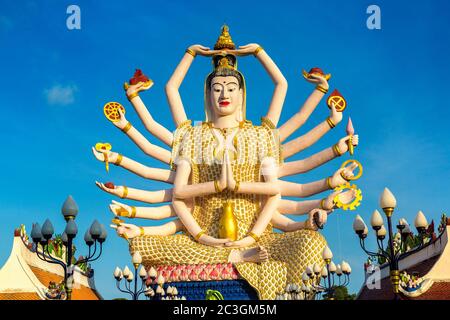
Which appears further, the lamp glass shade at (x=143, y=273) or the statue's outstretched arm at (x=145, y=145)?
the statue's outstretched arm at (x=145, y=145)

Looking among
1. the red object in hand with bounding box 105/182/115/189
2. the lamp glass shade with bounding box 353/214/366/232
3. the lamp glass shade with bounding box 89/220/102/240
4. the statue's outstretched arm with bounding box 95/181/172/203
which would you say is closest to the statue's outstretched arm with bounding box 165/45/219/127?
the statue's outstretched arm with bounding box 95/181/172/203

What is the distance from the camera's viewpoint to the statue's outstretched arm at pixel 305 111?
605 inches

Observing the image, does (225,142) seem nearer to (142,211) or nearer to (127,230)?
(142,211)

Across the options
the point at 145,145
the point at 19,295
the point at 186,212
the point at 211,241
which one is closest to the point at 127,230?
the point at 186,212

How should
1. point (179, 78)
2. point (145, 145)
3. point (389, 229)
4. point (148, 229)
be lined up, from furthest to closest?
point (179, 78) → point (145, 145) → point (148, 229) → point (389, 229)

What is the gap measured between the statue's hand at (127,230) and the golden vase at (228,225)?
6.36ft

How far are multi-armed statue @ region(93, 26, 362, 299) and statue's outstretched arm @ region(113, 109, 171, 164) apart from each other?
0.03m

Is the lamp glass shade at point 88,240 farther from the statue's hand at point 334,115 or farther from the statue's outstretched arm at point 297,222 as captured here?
the statue's hand at point 334,115

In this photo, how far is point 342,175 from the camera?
1413 cm

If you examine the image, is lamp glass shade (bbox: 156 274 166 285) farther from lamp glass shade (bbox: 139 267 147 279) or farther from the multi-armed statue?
the multi-armed statue

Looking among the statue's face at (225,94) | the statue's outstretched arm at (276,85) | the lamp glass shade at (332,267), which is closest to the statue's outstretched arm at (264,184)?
the statue's outstretched arm at (276,85)

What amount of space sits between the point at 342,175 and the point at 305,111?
7.27ft
